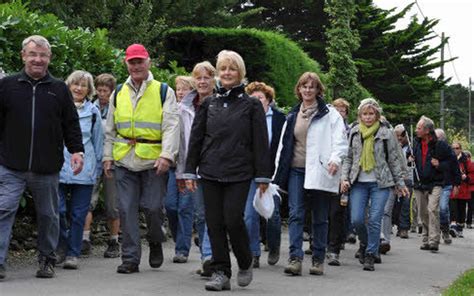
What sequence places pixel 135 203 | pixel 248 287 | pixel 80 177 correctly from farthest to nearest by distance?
1. pixel 80 177
2. pixel 135 203
3. pixel 248 287

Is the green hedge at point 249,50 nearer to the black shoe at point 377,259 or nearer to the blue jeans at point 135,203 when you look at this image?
the black shoe at point 377,259

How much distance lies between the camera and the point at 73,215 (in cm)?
878

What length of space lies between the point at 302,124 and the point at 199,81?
126cm

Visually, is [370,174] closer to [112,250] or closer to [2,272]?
[112,250]

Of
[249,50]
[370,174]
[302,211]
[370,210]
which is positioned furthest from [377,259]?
[249,50]

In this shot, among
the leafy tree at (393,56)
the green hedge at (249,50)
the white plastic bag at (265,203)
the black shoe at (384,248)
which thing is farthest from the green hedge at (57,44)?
the leafy tree at (393,56)

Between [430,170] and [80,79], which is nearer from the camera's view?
[80,79]

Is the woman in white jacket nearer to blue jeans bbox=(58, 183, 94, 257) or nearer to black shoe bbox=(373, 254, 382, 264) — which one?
black shoe bbox=(373, 254, 382, 264)

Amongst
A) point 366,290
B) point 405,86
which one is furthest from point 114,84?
point 405,86

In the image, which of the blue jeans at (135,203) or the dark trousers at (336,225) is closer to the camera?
the blue jeans at (135,203)

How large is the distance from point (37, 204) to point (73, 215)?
42.6 inches

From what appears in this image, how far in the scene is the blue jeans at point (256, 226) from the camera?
29.4ft

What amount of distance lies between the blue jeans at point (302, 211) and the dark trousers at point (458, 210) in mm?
9998

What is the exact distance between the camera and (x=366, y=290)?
8227 mm
